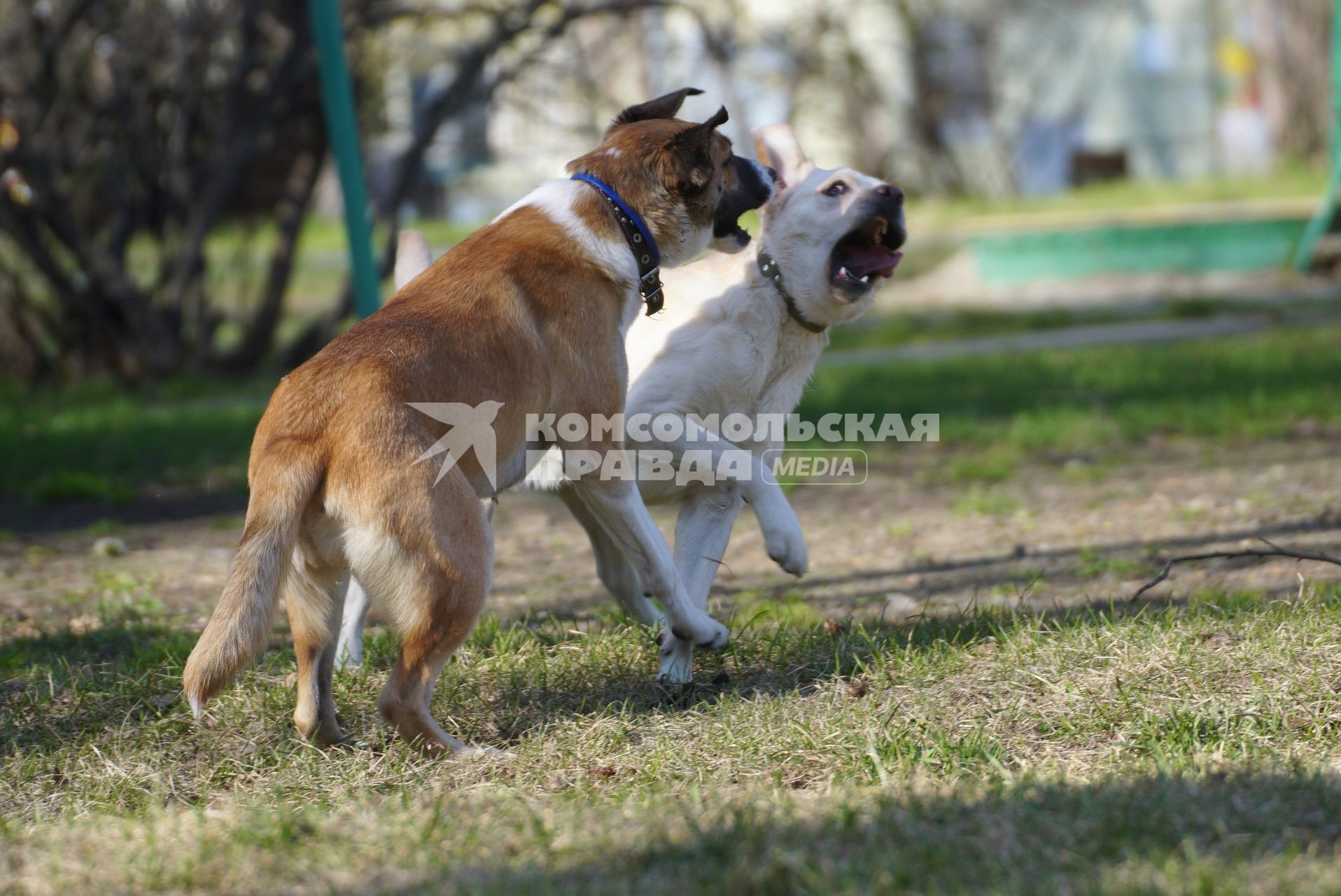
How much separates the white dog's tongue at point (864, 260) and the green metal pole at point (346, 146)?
2213 mm

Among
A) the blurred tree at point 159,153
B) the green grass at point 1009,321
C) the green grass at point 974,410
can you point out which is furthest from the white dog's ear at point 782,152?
the green grass at point 1009,321

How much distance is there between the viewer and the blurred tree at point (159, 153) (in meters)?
9.82

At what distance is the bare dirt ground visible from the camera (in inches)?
197

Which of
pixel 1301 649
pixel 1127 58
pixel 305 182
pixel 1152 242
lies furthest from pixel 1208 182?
pixel 1301 649

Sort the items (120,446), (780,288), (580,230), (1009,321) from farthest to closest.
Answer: (1009,321) < (120,446) < (780,288) < (580,230)

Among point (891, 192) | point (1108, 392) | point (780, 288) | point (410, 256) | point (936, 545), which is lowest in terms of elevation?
point (1108, 392)

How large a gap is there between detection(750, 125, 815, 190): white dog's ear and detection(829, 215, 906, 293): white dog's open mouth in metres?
0.36

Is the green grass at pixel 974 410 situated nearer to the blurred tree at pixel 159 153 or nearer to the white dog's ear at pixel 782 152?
the blurred tree at pixel 159 153

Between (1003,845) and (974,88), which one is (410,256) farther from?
(974,88)

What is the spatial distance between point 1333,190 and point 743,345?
1182 cm

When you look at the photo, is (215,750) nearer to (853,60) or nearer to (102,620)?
(102,620)

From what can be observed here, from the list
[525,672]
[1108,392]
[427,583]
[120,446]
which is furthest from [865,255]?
[120,446]

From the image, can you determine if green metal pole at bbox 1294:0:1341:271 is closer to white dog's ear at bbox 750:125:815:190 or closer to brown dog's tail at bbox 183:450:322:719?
white dog's ear at bbox 750:125:815:190

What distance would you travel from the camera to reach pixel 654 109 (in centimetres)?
456
